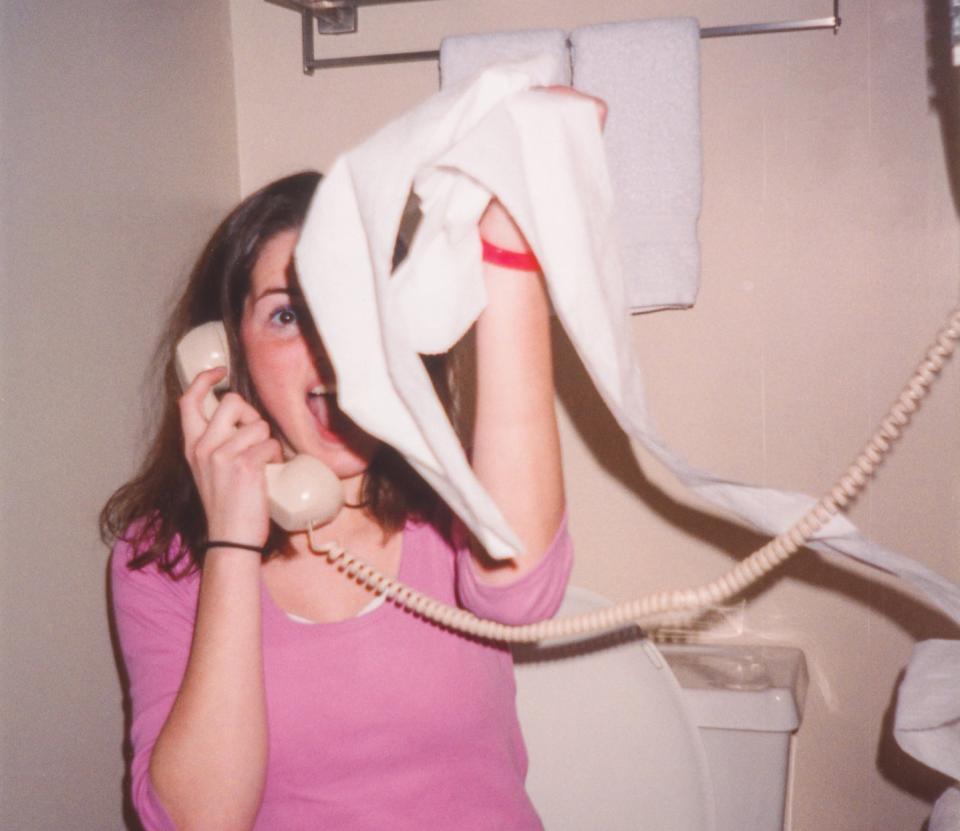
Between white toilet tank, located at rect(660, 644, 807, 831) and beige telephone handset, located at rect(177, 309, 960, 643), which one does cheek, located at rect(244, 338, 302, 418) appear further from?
white toilet tank, located at rect(660, 644, 807, 831)

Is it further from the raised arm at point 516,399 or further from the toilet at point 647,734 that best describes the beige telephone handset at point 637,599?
the toilet at point 647,734

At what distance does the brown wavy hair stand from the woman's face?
0.08 ft

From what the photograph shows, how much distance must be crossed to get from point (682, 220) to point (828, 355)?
334 mm

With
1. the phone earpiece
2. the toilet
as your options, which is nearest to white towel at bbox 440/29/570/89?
the phone earpiece

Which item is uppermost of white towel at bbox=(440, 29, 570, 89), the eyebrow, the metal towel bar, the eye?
the metal towel bar

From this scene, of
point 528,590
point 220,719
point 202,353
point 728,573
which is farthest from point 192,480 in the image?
point 728,573

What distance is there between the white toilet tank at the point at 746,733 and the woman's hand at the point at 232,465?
0.58 meters

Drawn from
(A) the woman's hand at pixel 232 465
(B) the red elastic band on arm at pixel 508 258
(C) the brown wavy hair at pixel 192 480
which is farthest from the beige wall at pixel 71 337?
(B) the red elastic band on arm at pixel 508 258

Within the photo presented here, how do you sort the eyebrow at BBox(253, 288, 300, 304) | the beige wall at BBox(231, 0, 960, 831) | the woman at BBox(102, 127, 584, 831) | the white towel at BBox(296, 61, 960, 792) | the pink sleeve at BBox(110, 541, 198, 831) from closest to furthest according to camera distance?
1. the white towel at BBox(296, 61, 960, 792)
2. the woman at BBox(102, 127, 584, 831)
3. the pink sleeve at BBox(110, 541, 198, 831)
4. the eyebrow at BBox(253, 288, 300, 304)
5. the beige wall at BBox(231, 0, 960, 831)

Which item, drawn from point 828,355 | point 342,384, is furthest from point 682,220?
point 342,384

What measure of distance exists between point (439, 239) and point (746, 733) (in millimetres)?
784

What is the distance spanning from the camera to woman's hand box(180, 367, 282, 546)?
2.68 feet

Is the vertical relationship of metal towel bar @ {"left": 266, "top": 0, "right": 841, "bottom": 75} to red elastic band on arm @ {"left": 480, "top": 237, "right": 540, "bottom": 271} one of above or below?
above

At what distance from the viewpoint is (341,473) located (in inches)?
38.1
